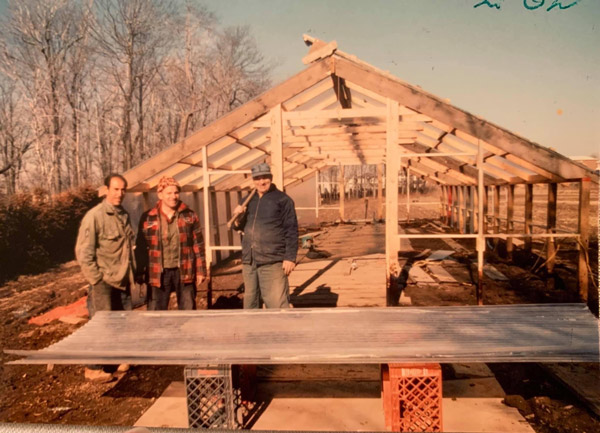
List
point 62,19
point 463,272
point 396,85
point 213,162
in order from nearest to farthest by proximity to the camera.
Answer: point 396,85
point 213,162
point 463,272
point 62,19

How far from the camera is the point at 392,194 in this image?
6418mm

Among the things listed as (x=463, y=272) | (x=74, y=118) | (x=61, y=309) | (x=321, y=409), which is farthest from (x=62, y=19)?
(x=321, y=409)

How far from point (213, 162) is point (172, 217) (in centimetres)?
342

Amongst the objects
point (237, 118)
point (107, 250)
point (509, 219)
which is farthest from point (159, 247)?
point (509, 219)

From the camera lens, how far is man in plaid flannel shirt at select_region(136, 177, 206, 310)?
4617 mm

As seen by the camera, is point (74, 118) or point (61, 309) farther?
point (74, 118)

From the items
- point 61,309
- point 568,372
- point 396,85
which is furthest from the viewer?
point 61,309

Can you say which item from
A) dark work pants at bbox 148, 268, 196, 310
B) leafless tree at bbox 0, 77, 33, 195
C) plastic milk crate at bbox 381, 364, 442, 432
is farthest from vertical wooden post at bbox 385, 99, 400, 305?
leafless tree at bbox 0, 77, 33, 195

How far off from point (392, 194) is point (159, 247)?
3557 mm

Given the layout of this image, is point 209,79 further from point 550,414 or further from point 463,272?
point 550,414

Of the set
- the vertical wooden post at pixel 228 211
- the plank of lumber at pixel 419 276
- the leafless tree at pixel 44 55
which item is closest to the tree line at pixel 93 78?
the leafless tree at pixel 44 55

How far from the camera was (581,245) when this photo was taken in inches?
250

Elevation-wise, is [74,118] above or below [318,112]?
above

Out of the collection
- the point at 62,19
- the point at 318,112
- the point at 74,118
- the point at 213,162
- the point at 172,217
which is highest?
the point at 62,19
